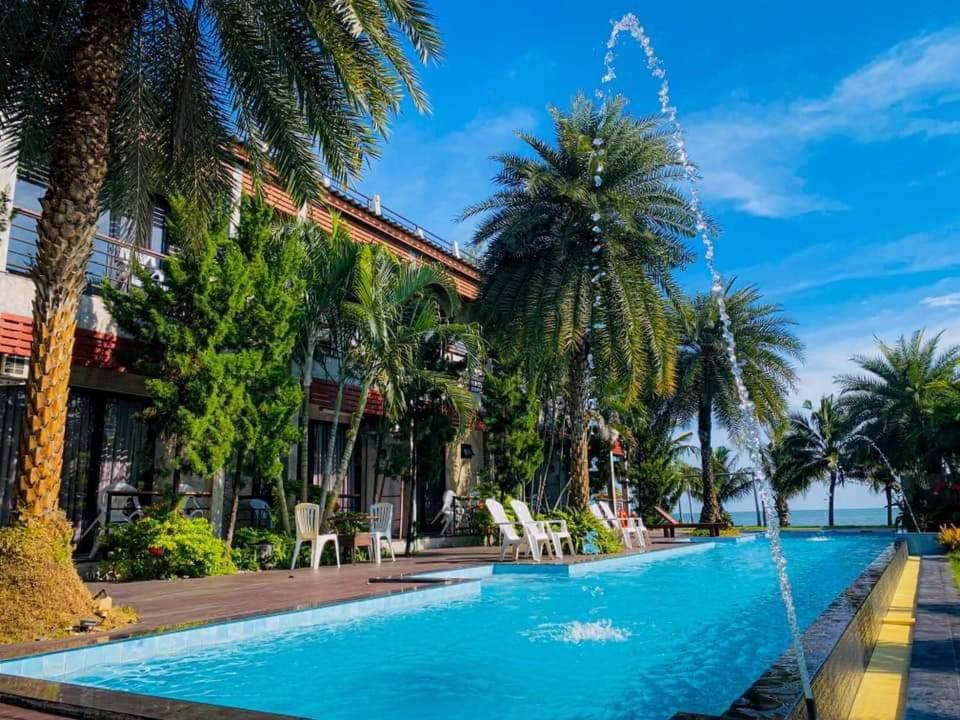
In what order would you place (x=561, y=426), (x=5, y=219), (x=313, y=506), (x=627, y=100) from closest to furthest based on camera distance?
1. (x=5, y=219)
2. (x=313, y=506)
3. (x=627, y=100)
4. (x=561, y=426)

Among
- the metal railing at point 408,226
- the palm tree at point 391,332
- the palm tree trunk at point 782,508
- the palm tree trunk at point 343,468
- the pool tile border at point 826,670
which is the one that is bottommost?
the palm tree trunk at point 782,508

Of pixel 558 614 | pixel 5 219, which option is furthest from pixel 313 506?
pixel 5 219

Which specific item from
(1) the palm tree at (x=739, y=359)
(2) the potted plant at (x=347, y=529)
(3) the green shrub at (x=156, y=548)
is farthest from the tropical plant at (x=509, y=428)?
(1) the palm tree at (x=739, y=359)

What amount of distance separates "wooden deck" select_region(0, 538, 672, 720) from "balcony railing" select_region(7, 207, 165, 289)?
491 cm

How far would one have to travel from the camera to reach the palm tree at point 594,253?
15867 millimetres

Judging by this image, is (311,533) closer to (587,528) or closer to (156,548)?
(156,548)

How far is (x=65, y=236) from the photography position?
6.98 meters

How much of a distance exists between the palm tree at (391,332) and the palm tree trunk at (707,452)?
48.5ft

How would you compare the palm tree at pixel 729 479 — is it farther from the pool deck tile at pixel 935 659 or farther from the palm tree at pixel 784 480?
the pool deck tile at pixel 935 659

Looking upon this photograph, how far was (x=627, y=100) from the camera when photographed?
16.9m

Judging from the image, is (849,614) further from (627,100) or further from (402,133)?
(627,100)

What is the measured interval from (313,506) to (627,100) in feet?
37.3

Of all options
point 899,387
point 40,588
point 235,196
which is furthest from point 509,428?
point 899,387

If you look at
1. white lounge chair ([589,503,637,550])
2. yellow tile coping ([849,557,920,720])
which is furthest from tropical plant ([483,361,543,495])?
yellow tile coping ([849,557,920,720])
